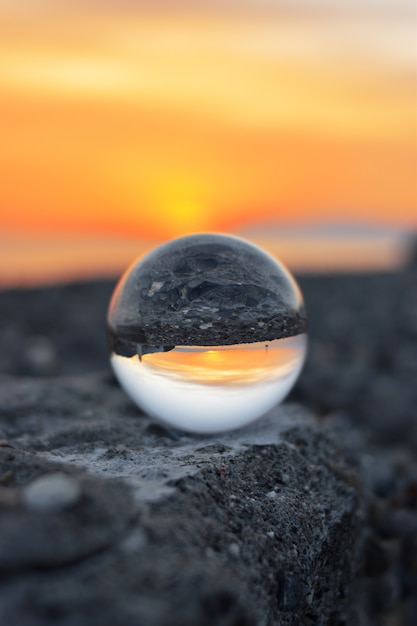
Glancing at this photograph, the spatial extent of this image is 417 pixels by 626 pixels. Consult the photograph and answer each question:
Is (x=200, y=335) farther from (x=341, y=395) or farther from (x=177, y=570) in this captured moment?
(x=341, y=395)

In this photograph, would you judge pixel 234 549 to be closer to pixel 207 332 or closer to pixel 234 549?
pixel 234 549

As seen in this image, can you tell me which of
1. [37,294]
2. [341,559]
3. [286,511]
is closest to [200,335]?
[286,511]

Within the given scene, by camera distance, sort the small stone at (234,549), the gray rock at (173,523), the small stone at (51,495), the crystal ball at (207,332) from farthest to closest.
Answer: the crystal ball at (207,332) < the small stone at (234,549) < the small stone at (51,495) < the gray rock at (173,523)

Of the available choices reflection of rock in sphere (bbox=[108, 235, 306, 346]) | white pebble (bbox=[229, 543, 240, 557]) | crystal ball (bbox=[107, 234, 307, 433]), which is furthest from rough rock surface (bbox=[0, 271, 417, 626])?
reflection of rock in sphere (bbox=[108, 235, 306, 346])

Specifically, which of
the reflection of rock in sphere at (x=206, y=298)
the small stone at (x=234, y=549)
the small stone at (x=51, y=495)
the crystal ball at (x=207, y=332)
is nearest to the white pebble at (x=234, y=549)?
the small stone at (x=234, y=549)

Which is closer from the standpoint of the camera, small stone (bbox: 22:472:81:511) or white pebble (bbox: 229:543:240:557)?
small stone (bbox: 22:472:81:511)

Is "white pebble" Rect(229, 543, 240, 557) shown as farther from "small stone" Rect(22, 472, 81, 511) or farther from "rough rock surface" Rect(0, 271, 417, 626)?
"small stone" Rect(22, 472, 81, 511)

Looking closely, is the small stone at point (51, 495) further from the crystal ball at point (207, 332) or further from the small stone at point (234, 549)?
the crystal ball at point (207, 332)
